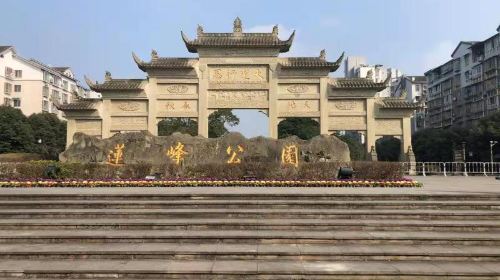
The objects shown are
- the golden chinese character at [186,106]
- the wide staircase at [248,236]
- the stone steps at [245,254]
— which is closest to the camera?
the wide staircase at [248,236]

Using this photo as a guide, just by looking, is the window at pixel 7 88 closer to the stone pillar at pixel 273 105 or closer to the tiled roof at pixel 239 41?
the tiled roof at pixel 239 41

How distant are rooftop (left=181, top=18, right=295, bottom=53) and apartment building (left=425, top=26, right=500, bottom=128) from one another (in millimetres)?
28499

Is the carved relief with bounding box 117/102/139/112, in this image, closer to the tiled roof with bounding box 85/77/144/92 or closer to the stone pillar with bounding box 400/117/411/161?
the tiled roof with bounding box 85/77/144/92

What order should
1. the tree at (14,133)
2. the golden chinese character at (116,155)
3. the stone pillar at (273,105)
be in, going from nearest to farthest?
the golden chinese character at (116,155)
the stone pillar at (273,105)
the tree at (14,133)

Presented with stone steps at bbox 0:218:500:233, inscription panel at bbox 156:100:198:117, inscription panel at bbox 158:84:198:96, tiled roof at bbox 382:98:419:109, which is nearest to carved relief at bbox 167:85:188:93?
inscription panel at bbox 158:84:198:96

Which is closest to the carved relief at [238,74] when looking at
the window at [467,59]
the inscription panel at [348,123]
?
the inscription panel at [348,123]

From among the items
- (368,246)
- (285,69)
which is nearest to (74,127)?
(285,69)

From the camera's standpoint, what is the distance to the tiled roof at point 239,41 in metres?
26.7

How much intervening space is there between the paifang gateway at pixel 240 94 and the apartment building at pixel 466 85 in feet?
79.4

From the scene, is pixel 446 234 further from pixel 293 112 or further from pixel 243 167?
pixel 293 112

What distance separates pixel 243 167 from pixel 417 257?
8.69 metres

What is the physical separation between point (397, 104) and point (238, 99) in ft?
33.3

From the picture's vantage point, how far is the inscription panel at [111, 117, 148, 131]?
2691 centimetres

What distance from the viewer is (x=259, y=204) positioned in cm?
880
